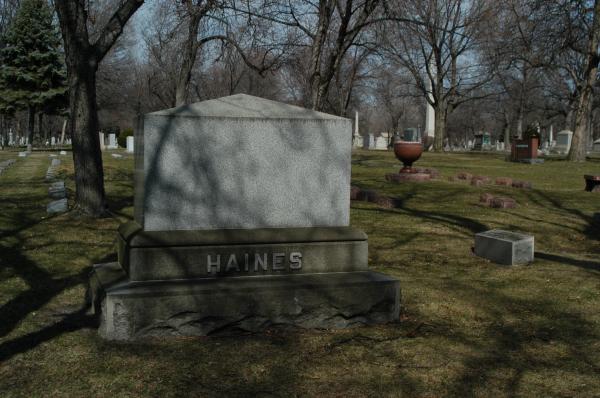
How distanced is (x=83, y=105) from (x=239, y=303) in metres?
6.14

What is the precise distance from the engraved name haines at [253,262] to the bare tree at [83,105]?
5.42 meters

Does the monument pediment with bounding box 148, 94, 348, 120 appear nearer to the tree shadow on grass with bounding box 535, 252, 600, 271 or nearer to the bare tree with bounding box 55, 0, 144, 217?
the tree shadow on grass with bounding box 535, 252, 600, 271

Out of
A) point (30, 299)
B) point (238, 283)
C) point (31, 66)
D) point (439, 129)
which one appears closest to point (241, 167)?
point (238, 283)

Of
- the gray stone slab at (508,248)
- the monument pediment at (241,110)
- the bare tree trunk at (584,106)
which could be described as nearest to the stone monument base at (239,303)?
the monument pediment at (241,110)

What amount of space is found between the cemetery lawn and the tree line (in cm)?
331

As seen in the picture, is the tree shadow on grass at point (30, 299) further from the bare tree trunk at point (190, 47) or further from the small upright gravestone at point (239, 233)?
the bare tree trunk at point (190, 47)

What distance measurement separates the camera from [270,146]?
467cm

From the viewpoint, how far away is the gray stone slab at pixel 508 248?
7223 mm

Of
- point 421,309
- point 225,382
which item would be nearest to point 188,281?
point 225,382

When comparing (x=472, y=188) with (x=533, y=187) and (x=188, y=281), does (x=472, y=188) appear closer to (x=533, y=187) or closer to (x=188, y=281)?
(x=533, y=187)

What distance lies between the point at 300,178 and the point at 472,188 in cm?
1107

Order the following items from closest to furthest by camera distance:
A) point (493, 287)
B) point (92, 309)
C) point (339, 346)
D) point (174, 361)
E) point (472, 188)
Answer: point (174, 361) → point (339, 346) → point (92, 309) → point (493, 287) → point (472, 188)

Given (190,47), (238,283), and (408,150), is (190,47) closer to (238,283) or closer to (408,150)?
(408,150)

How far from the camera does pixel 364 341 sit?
4.38 m
